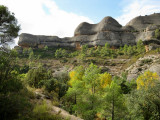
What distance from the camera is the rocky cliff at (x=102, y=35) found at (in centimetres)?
6756

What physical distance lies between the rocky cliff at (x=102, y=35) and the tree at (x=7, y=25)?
6056 centimetres

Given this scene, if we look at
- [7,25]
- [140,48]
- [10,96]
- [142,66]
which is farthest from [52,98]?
[140,48]

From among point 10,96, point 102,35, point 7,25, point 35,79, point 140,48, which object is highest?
point 102,35

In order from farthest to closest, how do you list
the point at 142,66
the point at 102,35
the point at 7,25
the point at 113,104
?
the point at 102,35
the point at 142,66
the point at 113,104
the point at 7,25

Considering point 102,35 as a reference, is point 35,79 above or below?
below

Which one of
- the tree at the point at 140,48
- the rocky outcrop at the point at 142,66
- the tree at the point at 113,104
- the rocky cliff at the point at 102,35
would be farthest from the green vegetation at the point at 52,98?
the rocky cliff at the point at 102,35

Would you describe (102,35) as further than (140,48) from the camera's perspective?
Yes

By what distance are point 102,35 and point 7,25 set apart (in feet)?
211

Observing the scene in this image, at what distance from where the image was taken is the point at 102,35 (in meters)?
69.3

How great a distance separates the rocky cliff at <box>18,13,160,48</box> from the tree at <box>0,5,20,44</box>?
60560 millimetres

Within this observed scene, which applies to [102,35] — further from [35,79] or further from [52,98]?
[52,98]

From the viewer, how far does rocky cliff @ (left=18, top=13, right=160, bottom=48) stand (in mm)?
67562

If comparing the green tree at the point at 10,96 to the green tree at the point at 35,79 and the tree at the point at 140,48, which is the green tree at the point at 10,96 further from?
the tree at the point at 140,48

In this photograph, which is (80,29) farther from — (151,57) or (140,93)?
(140,93)
